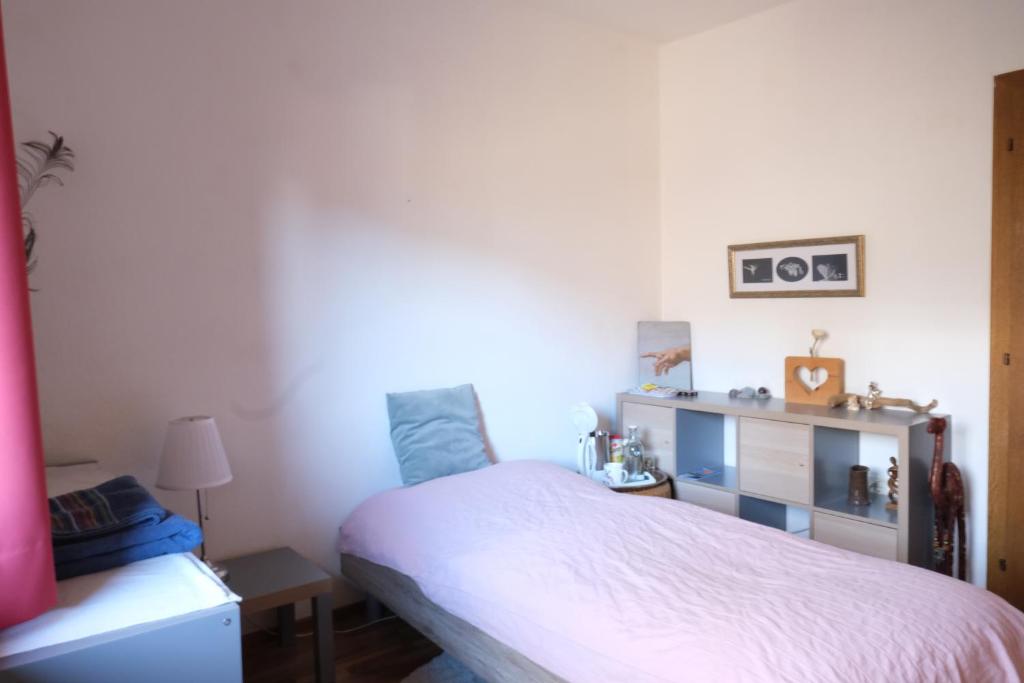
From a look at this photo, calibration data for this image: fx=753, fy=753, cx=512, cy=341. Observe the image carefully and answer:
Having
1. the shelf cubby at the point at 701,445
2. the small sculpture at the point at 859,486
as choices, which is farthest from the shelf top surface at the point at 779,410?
the small sculpture at the point at 859,486

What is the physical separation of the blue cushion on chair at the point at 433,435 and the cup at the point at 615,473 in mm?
631

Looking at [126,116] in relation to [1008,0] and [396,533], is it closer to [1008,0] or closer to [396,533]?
[396,533]

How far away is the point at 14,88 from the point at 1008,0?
357 centimetres

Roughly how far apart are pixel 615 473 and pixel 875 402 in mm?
1194

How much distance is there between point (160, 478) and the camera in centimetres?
237

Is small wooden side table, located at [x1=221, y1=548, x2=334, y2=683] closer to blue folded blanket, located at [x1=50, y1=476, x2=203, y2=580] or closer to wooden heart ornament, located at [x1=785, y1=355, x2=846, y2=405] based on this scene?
blue folded blanket, located at [x1=50, y1=476, x2=203, y2=580]

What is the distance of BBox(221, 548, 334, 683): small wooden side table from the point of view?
2.43m

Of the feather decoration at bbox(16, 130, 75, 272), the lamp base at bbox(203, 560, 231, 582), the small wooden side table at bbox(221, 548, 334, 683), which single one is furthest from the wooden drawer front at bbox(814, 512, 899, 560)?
the feather decoration at bbox(16, 130, 75, 272)

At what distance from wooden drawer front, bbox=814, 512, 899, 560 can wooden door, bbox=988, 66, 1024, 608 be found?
17.6 inches

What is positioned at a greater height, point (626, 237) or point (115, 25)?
point (115, 25)

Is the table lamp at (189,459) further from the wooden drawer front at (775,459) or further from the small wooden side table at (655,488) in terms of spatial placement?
the wooden drawer front at (775,459)

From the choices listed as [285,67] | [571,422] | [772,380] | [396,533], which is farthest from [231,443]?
[772,380]

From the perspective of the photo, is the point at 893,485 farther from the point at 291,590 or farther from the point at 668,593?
the point at 291,590

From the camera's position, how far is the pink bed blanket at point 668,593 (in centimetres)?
177
